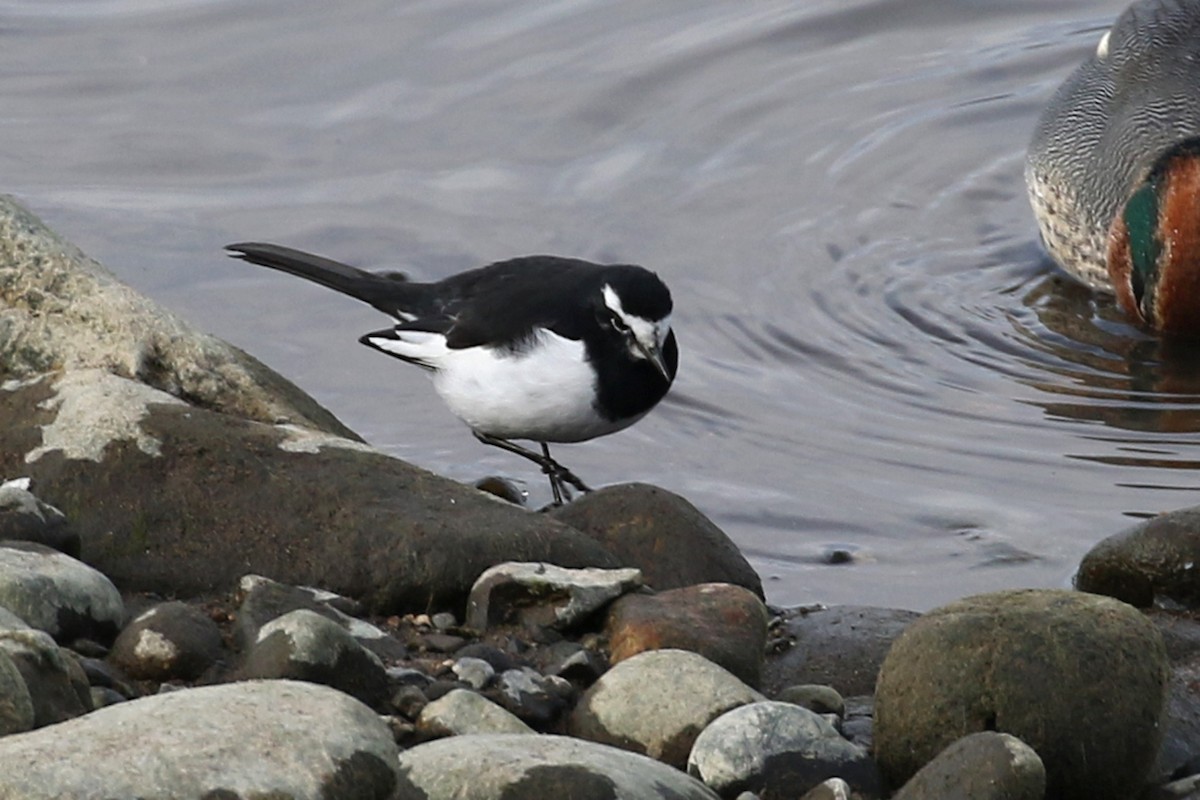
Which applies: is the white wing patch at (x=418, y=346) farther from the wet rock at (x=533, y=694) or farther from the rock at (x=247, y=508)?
the wet rock at (x=533, y=694)

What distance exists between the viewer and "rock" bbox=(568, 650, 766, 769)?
450 cm

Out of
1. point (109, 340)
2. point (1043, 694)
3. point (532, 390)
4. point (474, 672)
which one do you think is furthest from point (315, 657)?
point (532, 390)

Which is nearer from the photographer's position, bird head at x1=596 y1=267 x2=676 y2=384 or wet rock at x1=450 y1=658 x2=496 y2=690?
wet rock at x1=450 y1=658 x2=496 y2=690

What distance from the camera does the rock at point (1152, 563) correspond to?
A: 581 cm

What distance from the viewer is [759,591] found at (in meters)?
5.82

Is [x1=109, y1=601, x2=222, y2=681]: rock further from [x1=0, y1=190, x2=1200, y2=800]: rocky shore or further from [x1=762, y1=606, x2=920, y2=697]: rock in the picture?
[x1=762, y1=606, x2=920, y2=697]: rock

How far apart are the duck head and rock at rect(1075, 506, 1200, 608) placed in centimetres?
340

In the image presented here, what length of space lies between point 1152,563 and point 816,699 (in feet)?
4.73

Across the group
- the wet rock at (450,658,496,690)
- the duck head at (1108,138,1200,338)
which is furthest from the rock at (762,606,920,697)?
the duck head at (1108,138,1200,338)

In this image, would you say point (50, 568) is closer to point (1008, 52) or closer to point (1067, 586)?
point (1067, 586)

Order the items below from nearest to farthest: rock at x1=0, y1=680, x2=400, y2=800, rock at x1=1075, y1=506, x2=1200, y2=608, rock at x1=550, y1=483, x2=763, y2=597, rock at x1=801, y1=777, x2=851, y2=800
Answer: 1. rock at x1=0, y1=680, x2=400, y2=800
2. rock at x1=801, y1=777, x2=851, y2=800
3. rock at x1=550, y1=483, x2=763, y2=597
4. rock at x1=1075, y1=506, x2=1200, y2=608

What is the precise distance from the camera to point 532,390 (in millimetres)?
6484

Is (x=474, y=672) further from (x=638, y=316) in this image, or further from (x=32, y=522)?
(x=638, y=316)

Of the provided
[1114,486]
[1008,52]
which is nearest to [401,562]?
[1114,486]
